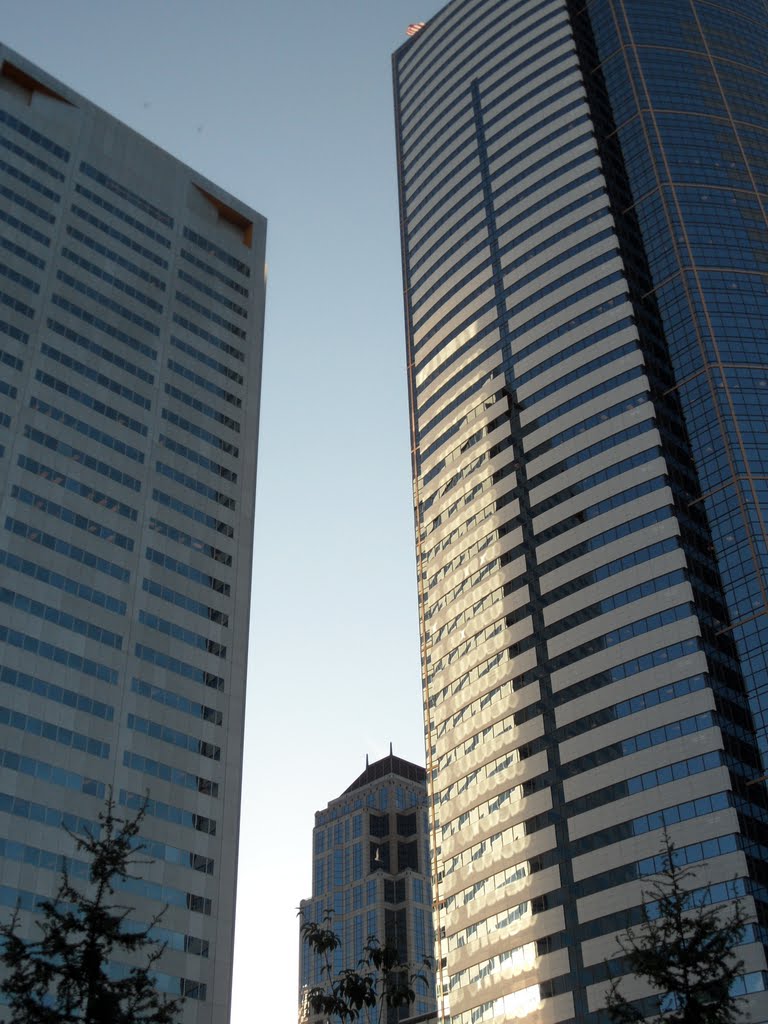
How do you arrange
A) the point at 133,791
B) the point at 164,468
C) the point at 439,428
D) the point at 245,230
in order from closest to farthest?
the point at 133,791 → the point at 164,468 → the point at 245,230 → the point at 439,428

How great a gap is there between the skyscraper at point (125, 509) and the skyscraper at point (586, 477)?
114 ft

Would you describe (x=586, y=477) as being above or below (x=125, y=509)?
above

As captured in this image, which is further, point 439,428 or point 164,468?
point 439,428

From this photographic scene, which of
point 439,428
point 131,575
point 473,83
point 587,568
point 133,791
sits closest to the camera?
point 133,791

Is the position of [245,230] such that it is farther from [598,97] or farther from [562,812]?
[562,812]

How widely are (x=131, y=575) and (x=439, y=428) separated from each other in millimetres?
67733

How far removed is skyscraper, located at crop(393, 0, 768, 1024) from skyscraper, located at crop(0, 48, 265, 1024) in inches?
1363

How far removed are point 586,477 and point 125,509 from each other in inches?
2104

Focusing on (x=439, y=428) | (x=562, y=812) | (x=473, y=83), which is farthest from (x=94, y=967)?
(x=473, y=83)

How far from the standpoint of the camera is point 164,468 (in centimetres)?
11725

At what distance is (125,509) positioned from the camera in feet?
364

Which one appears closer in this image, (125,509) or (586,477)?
(125,509)

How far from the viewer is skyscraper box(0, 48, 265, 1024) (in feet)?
308

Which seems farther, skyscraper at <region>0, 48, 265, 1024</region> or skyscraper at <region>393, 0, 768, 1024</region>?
skyscraper at <region>393, 0, 768, 1024</region>
